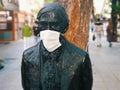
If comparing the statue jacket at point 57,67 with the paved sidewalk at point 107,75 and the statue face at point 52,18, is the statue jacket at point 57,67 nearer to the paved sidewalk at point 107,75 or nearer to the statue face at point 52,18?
the statue face at point 52,18

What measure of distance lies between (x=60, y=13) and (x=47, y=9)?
0.29 ft

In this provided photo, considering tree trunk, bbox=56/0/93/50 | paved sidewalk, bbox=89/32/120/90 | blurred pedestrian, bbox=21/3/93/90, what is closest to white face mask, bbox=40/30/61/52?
blurred pedestrian, bbox=21/3/93/90

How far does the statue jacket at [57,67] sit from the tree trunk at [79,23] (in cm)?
425

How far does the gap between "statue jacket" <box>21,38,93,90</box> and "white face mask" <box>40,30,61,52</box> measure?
28mm

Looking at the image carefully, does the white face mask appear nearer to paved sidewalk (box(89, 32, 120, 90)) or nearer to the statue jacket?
the statue jacket

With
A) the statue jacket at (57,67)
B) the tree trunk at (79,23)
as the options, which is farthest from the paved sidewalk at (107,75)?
the statue jacket at (57,67)

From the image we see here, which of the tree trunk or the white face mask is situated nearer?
the white face mask

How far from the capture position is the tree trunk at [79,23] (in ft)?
21.5

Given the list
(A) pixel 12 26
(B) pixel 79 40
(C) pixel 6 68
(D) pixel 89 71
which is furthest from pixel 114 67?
(A) pixel 12 26

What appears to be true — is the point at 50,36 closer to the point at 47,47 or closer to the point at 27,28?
the point at 47,47

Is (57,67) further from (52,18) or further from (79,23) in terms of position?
(79,23)

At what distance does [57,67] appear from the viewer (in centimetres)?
223

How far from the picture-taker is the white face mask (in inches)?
87.0

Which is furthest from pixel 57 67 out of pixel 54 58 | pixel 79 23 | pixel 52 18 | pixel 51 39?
pixel 79 23
